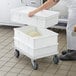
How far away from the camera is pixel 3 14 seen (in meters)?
4.95

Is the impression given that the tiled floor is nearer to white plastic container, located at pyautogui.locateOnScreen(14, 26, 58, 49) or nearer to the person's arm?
white plastic container, located at pyautogui.locateOnScreen(14, 26, 58, 49)

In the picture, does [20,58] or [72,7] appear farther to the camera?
[20,58]

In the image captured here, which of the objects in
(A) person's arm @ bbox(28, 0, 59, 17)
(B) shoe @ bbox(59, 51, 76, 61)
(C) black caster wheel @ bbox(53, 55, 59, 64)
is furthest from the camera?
(B) shoe @ bbox(59, 51, 76, 61)

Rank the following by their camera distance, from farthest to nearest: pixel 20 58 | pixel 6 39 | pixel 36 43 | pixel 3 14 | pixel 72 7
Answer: pixel 3 14 → pixel 6 39 → pixel 20 58 → pixel 72 7 → pixel 36 43

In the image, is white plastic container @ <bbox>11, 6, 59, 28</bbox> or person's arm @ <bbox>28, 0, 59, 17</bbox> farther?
white plastic container @ <bbox>11, 6, 59, 28</bbox>

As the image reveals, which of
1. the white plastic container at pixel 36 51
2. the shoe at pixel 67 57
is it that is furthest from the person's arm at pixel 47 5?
the shoe at pixel 67 57

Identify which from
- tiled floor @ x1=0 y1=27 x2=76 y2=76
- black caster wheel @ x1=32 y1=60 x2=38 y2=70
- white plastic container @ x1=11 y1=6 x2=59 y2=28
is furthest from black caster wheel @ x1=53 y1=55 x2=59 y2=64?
white plastic container @ x1=11 y1=6 x2=59 y2=28

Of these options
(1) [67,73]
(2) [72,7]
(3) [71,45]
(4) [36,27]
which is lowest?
(1) [67,73]

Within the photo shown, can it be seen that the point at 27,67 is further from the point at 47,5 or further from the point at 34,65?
the point at 47,5

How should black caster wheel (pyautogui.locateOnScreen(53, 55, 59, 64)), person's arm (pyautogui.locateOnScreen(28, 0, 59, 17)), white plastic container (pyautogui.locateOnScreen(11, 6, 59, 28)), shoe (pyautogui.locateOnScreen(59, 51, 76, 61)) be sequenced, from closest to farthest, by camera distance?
person's arm (pyautogui.locateOnScreen(28, 0, 59, 17))
white plastic container (pyautogui.locateOnScreen(11, 6, 59, 28))
black caster wheel (pyautogui.locateOnScreen(53, 55, 59, 64))
shoe (pyautogui.locateOnScreen(59, 51, 76, 61))

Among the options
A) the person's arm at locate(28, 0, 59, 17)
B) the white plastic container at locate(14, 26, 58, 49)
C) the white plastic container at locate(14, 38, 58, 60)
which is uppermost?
the person's arm at locate(28, 0, 59, 17)

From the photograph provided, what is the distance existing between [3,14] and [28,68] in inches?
78.5

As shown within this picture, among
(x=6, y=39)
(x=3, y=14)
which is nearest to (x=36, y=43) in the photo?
(x=6, y=39)

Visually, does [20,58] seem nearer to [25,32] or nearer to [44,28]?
[25,32]
